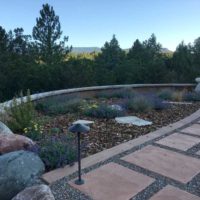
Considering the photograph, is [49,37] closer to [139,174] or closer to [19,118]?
[19,118]

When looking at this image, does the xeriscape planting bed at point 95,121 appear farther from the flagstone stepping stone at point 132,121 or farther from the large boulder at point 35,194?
the large boulder at point 35,194

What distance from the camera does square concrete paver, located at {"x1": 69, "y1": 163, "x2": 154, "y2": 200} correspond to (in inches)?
80.4

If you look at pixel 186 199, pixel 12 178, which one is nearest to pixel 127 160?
pixel 186 199

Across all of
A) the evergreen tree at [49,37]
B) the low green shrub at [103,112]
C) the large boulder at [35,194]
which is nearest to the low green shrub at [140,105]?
the low green shrub at [103,112]

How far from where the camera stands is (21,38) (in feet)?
47.5

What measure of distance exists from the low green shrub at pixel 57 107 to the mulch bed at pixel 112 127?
0.76 ft

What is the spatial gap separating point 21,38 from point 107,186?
13901 mm

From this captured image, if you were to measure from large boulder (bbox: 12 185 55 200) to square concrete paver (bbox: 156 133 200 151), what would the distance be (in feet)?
5.84

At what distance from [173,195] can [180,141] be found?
4.27 ft

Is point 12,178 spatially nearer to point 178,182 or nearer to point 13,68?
point 178,182

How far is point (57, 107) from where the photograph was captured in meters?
4.83

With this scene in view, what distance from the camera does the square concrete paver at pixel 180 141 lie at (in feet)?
10.0

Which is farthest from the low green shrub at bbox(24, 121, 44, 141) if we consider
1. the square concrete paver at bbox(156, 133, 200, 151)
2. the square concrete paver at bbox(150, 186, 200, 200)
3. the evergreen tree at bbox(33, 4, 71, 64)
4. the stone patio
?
the evergreen tree at bbox(33, 4, 71, 64)

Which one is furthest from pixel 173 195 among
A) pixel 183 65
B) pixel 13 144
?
pixel 183 65
